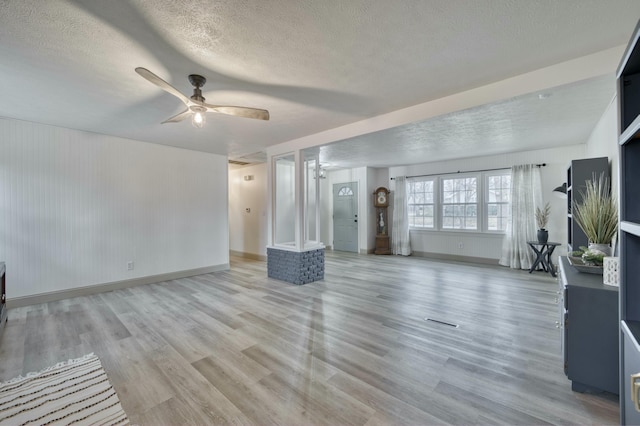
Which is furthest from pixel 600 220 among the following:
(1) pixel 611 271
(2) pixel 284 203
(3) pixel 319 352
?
(2) pixel 284 203

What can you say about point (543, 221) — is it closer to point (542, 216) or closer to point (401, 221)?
point (542, 216)

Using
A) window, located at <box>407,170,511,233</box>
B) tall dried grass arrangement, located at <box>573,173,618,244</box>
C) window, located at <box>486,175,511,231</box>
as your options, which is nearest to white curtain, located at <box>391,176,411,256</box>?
window, located at <box>407,170,511,233</box>

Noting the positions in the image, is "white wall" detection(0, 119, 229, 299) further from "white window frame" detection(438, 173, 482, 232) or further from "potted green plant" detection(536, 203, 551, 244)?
"potted green plant" detection(536, 203, 551, 244)

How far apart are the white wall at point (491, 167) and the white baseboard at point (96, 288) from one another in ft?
17.5

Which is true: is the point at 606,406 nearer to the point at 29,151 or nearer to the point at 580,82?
the point at 580,82

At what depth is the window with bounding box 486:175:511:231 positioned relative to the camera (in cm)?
588

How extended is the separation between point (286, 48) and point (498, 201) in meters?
5.91

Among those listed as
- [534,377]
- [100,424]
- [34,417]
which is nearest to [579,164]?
[534,377]

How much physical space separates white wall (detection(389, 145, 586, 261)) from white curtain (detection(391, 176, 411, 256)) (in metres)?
0.22

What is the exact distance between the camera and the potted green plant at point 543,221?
4992 mm

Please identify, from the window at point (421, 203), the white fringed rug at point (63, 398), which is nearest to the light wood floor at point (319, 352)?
the white fringed rug at point (63, 398)

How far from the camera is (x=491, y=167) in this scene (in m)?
5.98

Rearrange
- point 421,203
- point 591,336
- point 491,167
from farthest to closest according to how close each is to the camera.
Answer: point 421,203
point 491,167
point 591,336

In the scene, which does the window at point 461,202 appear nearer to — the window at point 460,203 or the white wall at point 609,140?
the window at point 460,203
